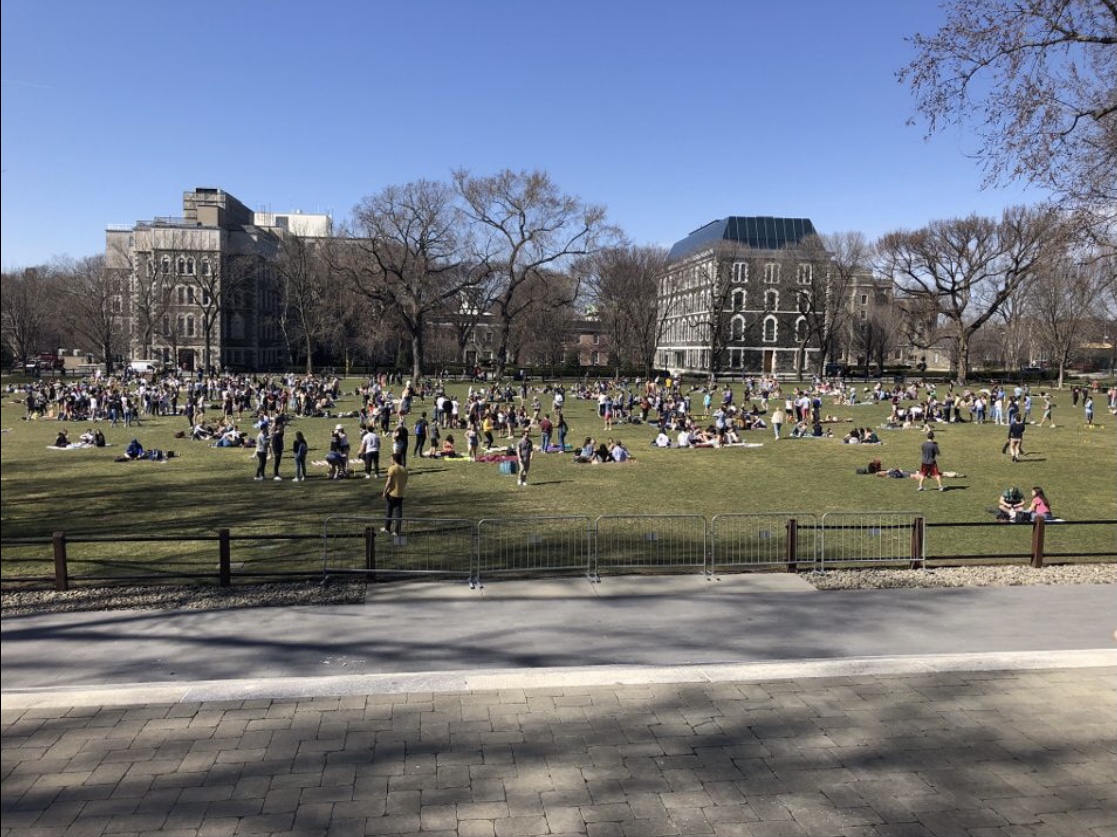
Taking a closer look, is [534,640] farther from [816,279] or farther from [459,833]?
[816,279]

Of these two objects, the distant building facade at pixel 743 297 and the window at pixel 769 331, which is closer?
the distant building facade at pixel 743 297

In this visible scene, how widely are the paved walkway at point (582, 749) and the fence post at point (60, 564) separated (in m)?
1.85

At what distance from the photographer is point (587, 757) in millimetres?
6281

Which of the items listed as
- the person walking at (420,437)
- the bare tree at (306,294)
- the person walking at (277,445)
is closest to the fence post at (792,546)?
the person walking at (277,445)

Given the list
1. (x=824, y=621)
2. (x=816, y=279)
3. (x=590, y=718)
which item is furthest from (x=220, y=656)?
(x=816, y=279)

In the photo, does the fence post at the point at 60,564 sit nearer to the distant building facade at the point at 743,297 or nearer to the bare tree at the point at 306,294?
the bare tree at the point at 306,294

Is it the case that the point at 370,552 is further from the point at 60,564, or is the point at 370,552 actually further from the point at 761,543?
the point at 761,543

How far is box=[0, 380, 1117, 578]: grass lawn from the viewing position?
598 inches

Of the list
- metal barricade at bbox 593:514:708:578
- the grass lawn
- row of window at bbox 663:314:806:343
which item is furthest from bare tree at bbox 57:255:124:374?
row of window at bbox 663:314:806:343

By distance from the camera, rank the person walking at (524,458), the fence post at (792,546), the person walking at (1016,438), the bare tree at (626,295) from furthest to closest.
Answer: the bare tree at (626,295), the person walking at (1016,438), the person walking at (524,458), the fence post at (792,546)

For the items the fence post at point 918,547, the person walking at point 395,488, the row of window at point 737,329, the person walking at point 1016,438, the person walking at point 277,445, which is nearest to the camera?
the fence post at point 918,547

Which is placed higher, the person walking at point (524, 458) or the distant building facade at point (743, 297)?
the distant building facade at point (743, 297)

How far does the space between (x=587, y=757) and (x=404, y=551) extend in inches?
270

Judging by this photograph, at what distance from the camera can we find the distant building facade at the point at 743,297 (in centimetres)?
7588
